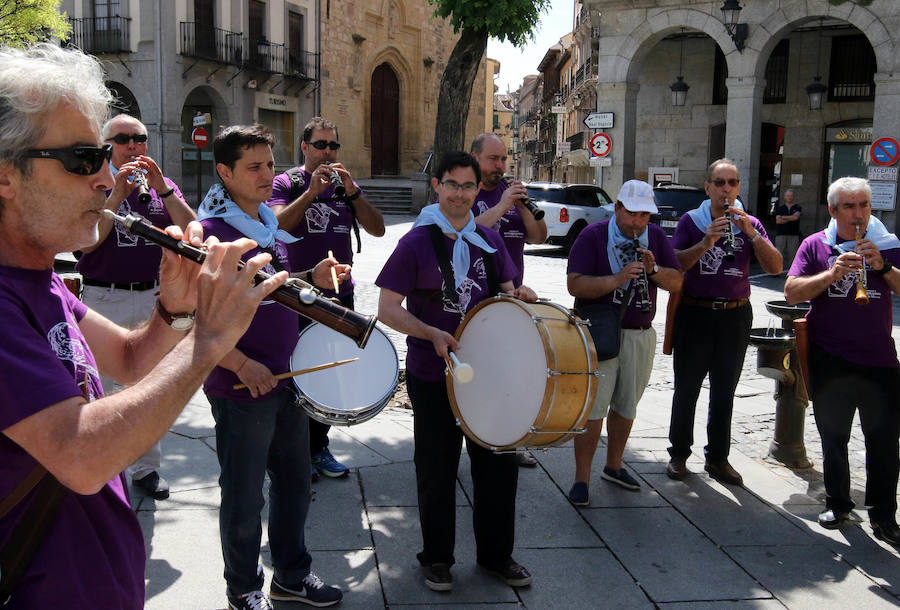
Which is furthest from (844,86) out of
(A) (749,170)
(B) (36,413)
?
(B) (36,413)

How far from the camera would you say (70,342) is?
185cm

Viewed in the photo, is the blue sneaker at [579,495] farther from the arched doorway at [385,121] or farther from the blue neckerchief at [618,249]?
the arched doorway at [385,121]

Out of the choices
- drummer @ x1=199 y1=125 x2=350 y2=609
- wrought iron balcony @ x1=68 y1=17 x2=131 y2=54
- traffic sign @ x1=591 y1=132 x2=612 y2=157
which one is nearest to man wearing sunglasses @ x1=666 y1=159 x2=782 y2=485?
drummer @ x1=199 y1=125 x2=350 y2=609

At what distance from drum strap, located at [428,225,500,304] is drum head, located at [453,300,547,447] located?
25cm

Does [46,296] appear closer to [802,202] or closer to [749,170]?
[749,170]

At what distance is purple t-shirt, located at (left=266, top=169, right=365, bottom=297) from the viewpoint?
5285 mm

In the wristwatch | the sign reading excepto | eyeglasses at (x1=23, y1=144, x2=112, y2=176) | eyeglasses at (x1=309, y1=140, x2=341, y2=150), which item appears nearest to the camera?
eyeglasses at (x1=23, y1=144, x2=112, y2=176)

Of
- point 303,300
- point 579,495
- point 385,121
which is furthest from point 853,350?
point 385,121

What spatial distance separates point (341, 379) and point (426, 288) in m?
0.63

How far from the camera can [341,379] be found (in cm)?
365

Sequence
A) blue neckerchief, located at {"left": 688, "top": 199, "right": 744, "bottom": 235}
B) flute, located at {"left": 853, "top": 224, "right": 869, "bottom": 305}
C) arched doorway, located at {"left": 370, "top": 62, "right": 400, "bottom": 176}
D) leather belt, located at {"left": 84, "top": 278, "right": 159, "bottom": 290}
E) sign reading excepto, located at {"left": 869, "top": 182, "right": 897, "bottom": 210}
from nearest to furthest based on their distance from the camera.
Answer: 1. flute, located at {"left": 853, "top": 224, "right": 869, "bottom": 305}
2. leather belt, located at {"left": 84, "top": 278, "right": 159, "bottom": 290}
3. blue neckerchief, located at {"left": 688, "top": 199, "right": 744, "bottom": 235}
4. sign reading excepto, located at {"left": 869, "top": 182, "right": 897, "bottom": 210}
5. arched doorway, located at {"left": 370, "top": 62, "right": 400, "bottom": 176}

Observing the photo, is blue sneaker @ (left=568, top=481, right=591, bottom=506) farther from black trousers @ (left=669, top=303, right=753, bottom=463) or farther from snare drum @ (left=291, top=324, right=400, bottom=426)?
snare drum @ (left=291, top=324, right=400, bottom=426)

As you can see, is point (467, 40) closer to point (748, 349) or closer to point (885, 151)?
point (748, 349)

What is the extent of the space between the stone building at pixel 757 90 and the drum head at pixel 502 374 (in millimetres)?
15442
